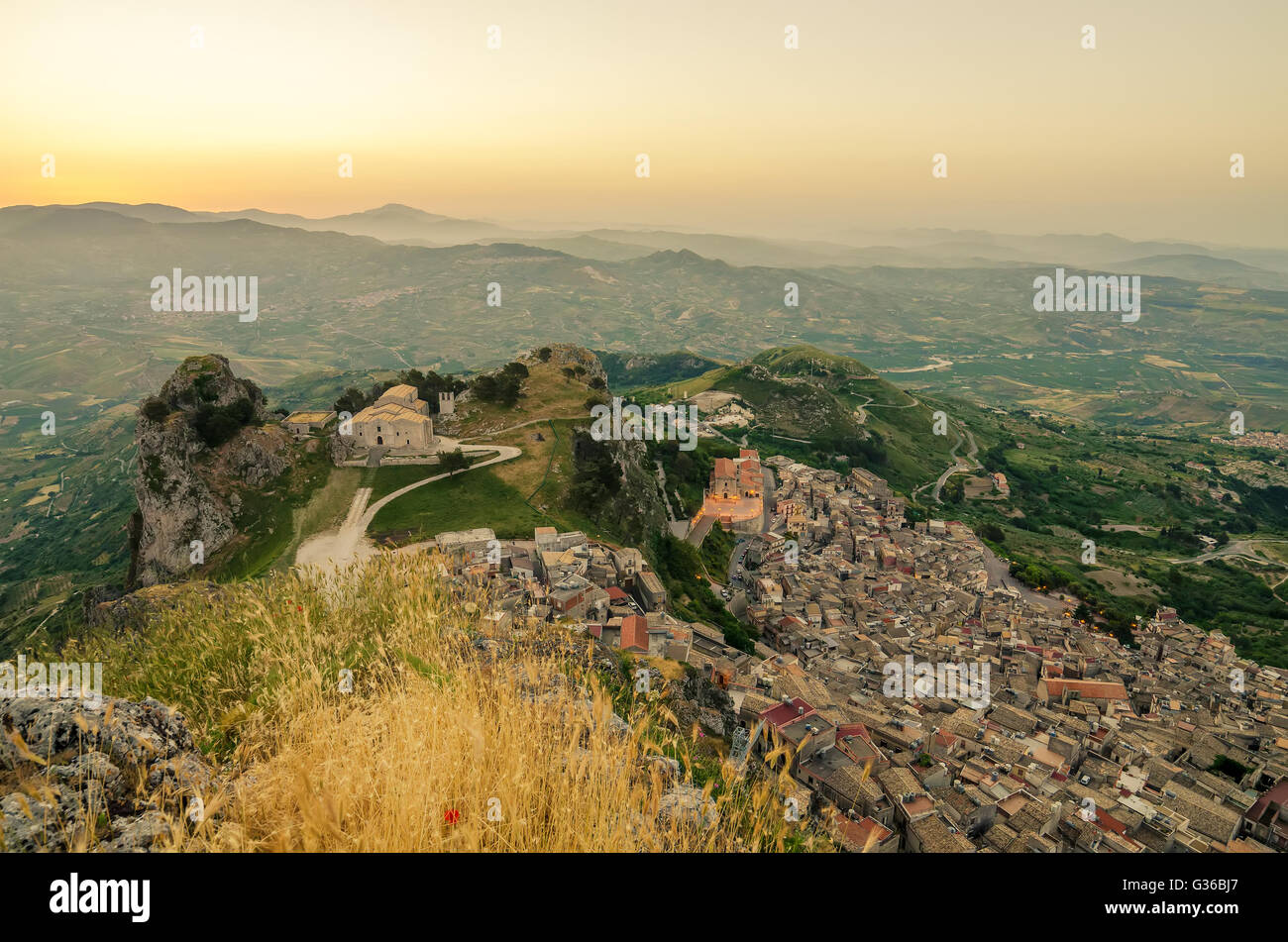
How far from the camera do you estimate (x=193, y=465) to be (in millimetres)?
41375

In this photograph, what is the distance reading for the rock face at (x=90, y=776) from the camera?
277 cm

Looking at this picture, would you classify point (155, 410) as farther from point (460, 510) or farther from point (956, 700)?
point (956, 700)

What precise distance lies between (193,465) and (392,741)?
1850 inches

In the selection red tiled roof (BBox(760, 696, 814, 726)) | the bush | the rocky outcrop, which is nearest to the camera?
red tiled roof (BBox(760, 696, 814, 726))

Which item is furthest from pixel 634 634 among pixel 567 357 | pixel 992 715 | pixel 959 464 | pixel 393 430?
pixel 959 464

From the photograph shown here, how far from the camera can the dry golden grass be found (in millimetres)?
3154

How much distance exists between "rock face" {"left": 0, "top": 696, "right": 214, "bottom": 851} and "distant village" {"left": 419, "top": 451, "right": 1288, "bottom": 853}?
393cm

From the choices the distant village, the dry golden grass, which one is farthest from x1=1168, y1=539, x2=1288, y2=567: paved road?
the dry golden grass

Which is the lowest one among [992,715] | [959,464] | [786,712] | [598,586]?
[992,715]

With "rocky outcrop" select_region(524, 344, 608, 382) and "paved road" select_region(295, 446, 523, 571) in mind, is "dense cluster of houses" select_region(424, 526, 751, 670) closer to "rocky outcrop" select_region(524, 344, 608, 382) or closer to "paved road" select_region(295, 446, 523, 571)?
"paved road" select_region(295, 446, 523, 571)

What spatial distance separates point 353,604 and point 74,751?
10.6ft

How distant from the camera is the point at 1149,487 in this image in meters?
119

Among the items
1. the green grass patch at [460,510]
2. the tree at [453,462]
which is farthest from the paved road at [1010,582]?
the tree at [453,462]

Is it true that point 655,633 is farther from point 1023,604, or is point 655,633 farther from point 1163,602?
point 1163,602
